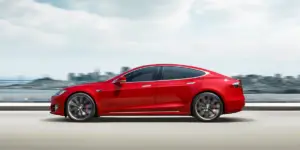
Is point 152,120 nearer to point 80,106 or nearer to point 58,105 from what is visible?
point 80,106

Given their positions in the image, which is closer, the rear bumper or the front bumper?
the rear bumper

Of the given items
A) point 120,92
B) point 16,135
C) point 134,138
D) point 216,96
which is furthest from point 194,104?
point 16,135

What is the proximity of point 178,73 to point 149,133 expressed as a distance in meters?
2.83

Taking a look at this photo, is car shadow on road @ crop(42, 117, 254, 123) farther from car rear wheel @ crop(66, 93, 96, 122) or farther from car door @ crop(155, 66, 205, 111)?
car door @ crop(155, 66, 205, 111)

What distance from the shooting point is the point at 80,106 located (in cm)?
1412

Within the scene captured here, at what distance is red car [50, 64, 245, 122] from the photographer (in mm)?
13984

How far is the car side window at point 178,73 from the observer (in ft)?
46.5

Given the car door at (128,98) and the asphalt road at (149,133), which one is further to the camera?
the car door at (128,98)

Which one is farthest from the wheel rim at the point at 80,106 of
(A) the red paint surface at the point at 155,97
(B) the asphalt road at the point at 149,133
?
(B) the asphalt road at the point at 149,133

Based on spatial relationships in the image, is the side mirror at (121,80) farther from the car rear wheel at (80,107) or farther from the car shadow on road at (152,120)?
the car shadow on road at (152,120)

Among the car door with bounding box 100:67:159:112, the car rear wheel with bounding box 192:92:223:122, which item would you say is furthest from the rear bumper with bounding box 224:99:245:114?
the car door with bounding box 100:67:159:112

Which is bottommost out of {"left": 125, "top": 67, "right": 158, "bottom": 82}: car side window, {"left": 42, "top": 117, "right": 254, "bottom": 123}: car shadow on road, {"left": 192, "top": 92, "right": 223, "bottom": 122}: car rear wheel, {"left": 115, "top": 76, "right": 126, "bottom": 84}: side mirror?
{"left": 42, "top": 117, "right": 254, "bottom": 123}: car shadow on road

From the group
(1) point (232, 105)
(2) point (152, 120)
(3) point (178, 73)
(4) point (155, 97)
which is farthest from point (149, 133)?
(2) point (152, 120)

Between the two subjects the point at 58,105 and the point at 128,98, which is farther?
the point at 58,105
